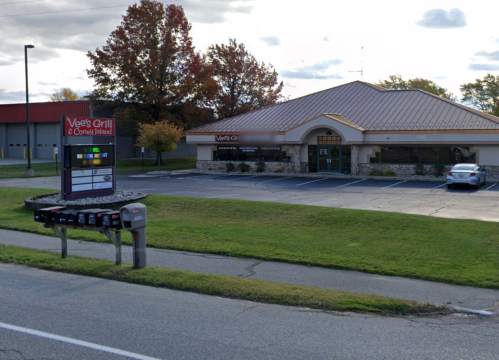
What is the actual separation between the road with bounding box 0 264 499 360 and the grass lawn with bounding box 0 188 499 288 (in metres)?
3.37

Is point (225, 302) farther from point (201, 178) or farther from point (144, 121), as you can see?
point (144, 121)

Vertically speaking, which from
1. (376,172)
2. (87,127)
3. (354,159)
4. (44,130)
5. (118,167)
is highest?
(44,130)

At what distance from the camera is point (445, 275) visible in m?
9.95

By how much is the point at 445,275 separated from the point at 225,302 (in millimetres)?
4540

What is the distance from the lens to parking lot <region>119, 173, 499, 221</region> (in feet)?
67.2

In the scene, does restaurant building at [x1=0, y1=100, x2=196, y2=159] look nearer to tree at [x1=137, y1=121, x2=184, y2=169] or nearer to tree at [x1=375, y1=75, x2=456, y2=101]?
tree at [x1=137, y1=121, x2=184, y2=169]

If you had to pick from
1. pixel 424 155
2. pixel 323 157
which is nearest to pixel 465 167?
pixel 424 155

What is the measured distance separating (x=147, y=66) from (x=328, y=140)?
2009 centimetres

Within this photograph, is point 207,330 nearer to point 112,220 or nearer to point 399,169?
point 112,220

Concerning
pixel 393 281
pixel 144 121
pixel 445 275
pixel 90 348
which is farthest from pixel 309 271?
pixel 144 121

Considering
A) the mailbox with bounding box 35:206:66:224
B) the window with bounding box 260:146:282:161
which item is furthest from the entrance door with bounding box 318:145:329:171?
the mailbox with bounding box 35:206:66:224

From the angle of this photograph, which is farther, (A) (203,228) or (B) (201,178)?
(B) (201,178)

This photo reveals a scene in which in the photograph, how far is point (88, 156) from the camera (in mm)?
19312

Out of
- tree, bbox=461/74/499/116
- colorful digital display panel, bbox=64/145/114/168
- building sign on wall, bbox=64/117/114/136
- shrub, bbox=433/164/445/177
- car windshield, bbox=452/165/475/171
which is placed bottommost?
shrub, bbox=433/164/445/177
